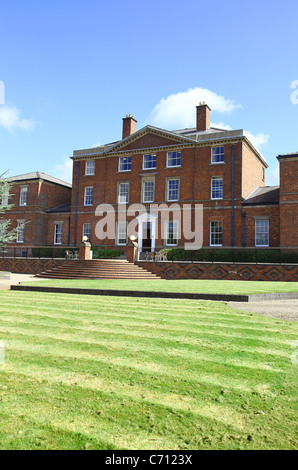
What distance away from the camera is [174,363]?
465 cm

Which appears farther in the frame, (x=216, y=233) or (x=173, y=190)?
(x=173, y=190)

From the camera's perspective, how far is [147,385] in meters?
3.96

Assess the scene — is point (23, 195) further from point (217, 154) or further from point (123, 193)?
point (217, 154)

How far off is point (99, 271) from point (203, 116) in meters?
19.2

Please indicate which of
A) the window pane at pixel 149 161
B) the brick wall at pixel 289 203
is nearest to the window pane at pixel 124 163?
the window pane at pixel 149 161

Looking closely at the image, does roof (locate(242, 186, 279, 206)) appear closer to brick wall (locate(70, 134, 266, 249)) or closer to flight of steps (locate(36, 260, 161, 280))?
brick wall (locate(70, 134, 266, 249))

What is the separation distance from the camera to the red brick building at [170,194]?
94.5 ft

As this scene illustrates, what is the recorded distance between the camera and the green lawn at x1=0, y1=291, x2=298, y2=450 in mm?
2977

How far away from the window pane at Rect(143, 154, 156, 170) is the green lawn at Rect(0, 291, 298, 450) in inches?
1105

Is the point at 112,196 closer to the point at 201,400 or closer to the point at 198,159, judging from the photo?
the point at 198,159

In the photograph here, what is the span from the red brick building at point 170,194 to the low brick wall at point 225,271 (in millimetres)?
6307

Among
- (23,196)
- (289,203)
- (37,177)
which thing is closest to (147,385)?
(289,203)

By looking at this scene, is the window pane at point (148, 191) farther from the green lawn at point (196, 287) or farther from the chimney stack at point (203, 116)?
the green lawn at point (196, 287)

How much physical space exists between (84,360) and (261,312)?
530 cm
